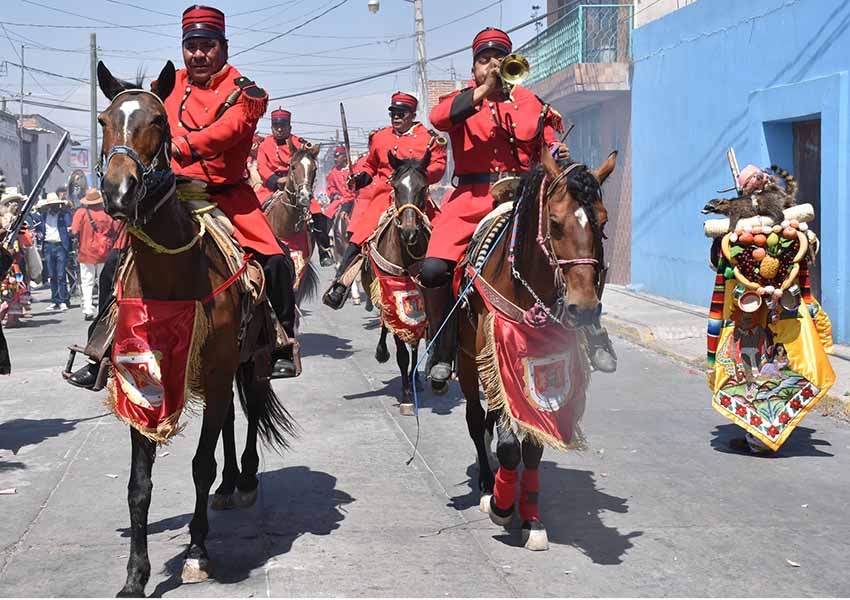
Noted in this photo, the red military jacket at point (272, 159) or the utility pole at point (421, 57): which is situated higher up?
the utility pole at point (421, 57)

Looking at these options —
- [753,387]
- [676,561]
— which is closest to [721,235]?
[753,387]

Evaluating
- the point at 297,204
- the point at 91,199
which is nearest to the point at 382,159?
the point at 297,204

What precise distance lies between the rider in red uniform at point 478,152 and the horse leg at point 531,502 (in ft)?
3.03

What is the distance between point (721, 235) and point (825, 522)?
2524 millimetres

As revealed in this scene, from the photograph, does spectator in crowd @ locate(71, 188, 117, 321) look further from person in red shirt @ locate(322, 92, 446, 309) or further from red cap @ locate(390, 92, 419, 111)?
red cap @ locate(390, 92, 419, 111)

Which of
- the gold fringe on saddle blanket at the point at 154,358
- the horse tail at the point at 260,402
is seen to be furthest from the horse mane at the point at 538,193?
the horse tail at the point at 260,402

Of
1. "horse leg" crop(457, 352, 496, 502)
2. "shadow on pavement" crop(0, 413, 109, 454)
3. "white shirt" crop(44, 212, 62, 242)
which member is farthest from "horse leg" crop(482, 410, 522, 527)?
"white shirt" crop(44, 212, 62, 242)

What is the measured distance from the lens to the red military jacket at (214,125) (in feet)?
18.1

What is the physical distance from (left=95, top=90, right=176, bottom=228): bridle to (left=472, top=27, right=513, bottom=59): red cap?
2.39m

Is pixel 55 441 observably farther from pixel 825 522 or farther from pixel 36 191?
pixel 825 522

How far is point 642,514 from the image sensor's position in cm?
657

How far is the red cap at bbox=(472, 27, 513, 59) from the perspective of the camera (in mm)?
6590

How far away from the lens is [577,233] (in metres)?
5.06

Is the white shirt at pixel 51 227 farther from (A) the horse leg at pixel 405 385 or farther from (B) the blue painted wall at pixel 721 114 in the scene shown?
(A) the horse leg at pixel 405 385
